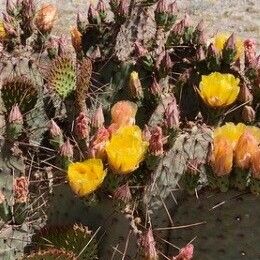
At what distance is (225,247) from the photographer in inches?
93.0

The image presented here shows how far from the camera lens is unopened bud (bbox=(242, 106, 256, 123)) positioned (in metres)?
2.46

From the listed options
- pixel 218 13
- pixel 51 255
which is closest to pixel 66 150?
pixel 51 255

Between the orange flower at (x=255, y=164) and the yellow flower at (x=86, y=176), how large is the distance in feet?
1.13

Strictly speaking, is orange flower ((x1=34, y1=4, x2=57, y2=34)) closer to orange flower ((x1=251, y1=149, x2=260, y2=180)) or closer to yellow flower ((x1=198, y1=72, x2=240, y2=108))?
yellow flower ((x1=198, y1=72, x2=240, y2=108))

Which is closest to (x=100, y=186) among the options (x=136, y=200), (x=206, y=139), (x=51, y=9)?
(x=136, y=200)

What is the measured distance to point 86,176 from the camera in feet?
7.56

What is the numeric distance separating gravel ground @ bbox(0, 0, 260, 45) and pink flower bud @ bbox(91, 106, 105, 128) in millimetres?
1738

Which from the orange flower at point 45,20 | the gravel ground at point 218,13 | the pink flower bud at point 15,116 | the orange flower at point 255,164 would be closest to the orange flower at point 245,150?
the orange flower at point 255,164

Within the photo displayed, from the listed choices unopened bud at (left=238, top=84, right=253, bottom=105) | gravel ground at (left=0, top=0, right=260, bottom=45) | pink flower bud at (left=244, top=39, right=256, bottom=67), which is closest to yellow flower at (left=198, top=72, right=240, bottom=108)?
unopened bud at (left=238, top=84, right=253, bottom=105)

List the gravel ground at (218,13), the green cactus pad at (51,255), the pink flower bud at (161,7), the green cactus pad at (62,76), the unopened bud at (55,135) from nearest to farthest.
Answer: the green cactus pad at (51,255) < the unopened bud at (55,135) < the green cactus pad at (62,76) < the pink flower bud at (161,7) < the gravel ground at (218,13)

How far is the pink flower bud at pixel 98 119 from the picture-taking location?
2.40 m

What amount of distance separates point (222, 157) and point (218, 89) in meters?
0.26

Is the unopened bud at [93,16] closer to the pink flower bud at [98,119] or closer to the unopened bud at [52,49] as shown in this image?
the unopened bud at [52,49]

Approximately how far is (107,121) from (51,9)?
0.37 metres
